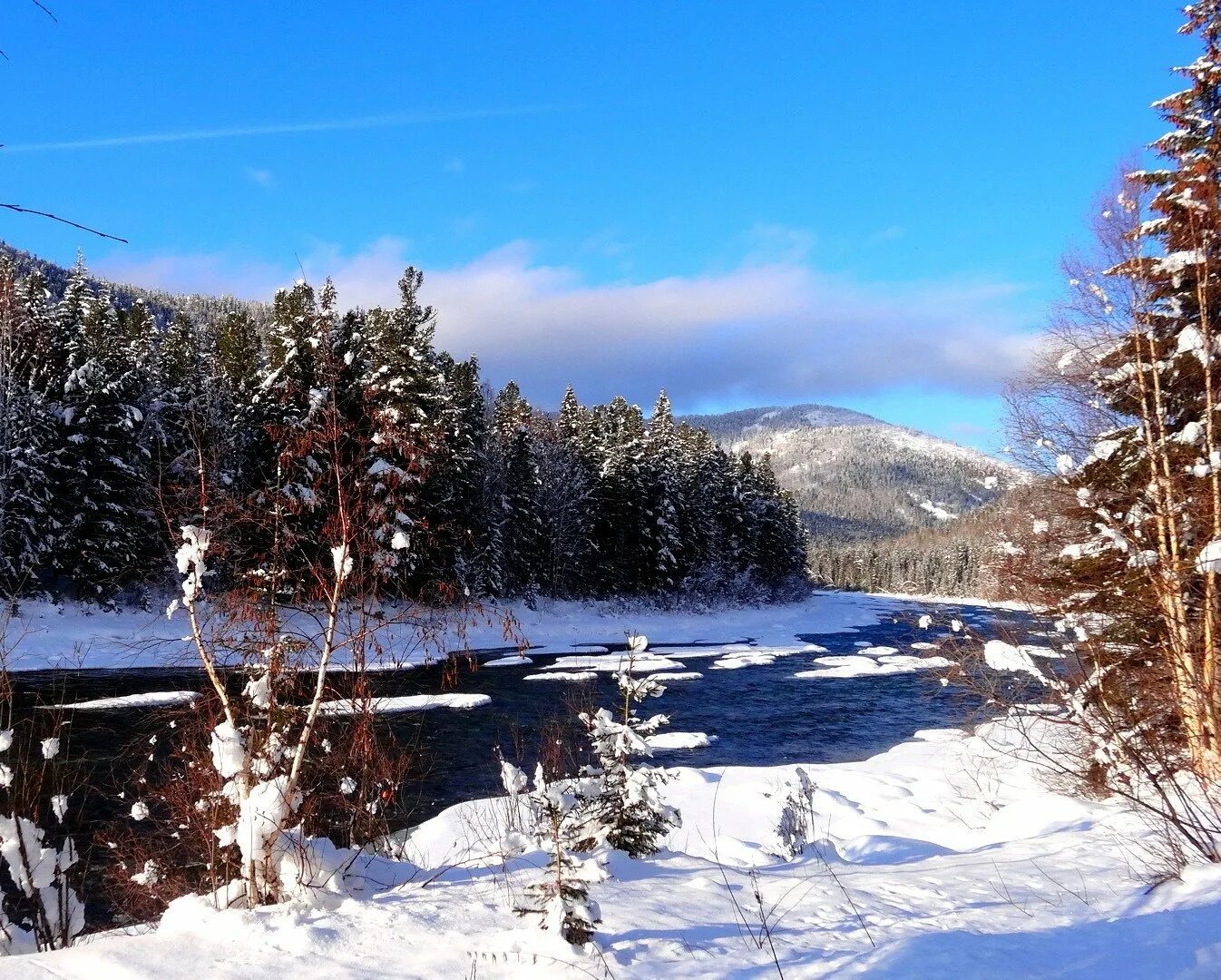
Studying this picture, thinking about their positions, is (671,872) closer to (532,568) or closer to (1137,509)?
(1137,509)

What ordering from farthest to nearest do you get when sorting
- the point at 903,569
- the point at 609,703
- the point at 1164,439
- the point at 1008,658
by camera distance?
the point at 903,569
the point at 609,703
the point at 1164,439
the point at 1008,658

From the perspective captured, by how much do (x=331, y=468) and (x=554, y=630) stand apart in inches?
1372

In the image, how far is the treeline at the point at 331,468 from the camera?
5.64m

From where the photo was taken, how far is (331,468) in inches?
212

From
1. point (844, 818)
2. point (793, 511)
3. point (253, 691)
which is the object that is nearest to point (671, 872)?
point (253, 691)

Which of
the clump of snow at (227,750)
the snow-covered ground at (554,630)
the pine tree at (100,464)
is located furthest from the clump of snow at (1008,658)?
the pine tree at (100,464)

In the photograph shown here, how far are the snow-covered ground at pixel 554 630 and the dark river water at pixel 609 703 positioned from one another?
3.55 ft

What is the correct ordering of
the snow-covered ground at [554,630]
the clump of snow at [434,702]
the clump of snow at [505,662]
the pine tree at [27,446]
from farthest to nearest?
the clump of snow at [505,662], the pine tree at [27,446], the snow-covered ground at [554,630], the clump of snow at [434,702]

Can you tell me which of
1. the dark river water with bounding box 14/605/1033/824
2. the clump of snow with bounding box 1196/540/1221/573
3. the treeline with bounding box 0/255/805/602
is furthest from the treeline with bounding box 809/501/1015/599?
the clump of snow with bounding box 1196/540/1221/573

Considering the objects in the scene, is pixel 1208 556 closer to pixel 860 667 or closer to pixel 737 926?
pixel 737 926

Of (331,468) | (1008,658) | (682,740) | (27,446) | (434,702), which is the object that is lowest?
(682,740)

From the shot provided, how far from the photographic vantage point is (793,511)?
7338cm

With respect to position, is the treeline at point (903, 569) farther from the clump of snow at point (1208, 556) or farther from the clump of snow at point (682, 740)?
the clump of snow at point (1208, 556)

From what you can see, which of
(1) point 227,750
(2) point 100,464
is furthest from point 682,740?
(2) point 100,464
